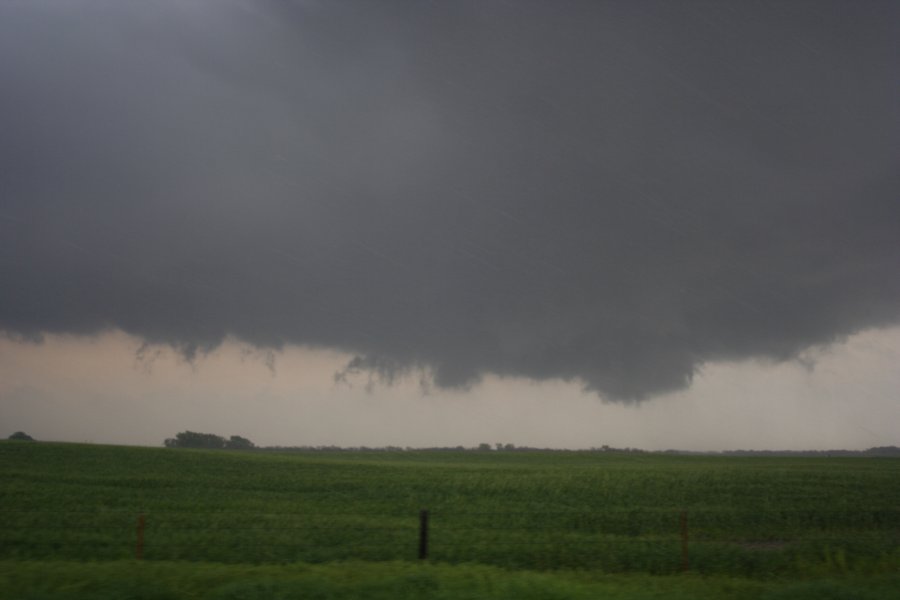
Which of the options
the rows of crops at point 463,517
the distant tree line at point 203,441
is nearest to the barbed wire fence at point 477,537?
the rows of crops at point 463,517

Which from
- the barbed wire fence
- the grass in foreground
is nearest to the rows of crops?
the barbed wire fence

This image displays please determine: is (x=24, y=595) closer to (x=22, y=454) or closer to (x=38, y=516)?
(x=38, y=516)

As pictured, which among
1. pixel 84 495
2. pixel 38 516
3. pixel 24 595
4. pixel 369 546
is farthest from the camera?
pixel 84 495

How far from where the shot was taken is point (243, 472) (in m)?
47.5

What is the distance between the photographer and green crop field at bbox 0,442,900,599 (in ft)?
36.6

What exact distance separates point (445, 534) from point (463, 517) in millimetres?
5443

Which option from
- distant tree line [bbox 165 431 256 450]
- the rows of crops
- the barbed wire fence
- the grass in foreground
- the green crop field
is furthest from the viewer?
distant tree line [bbox 165 431 256 450]

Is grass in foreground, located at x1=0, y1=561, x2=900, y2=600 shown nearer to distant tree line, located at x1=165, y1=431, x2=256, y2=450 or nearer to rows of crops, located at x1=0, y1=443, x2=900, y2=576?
rows of crops, located at x1=0, y1=443, x2=900, y2=576

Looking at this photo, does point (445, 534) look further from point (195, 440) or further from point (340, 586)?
point (195, 440)

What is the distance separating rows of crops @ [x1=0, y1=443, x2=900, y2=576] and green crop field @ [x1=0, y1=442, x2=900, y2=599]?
99 mm

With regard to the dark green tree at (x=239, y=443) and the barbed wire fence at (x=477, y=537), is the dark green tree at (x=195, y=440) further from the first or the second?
the barbed wire fence at (x=477, y=537)

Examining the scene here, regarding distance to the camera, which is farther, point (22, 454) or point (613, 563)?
point (22, 454)

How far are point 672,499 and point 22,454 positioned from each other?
51.7 metres

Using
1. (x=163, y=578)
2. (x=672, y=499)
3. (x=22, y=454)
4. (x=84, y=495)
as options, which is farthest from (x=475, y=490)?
(x=22, y=454)
